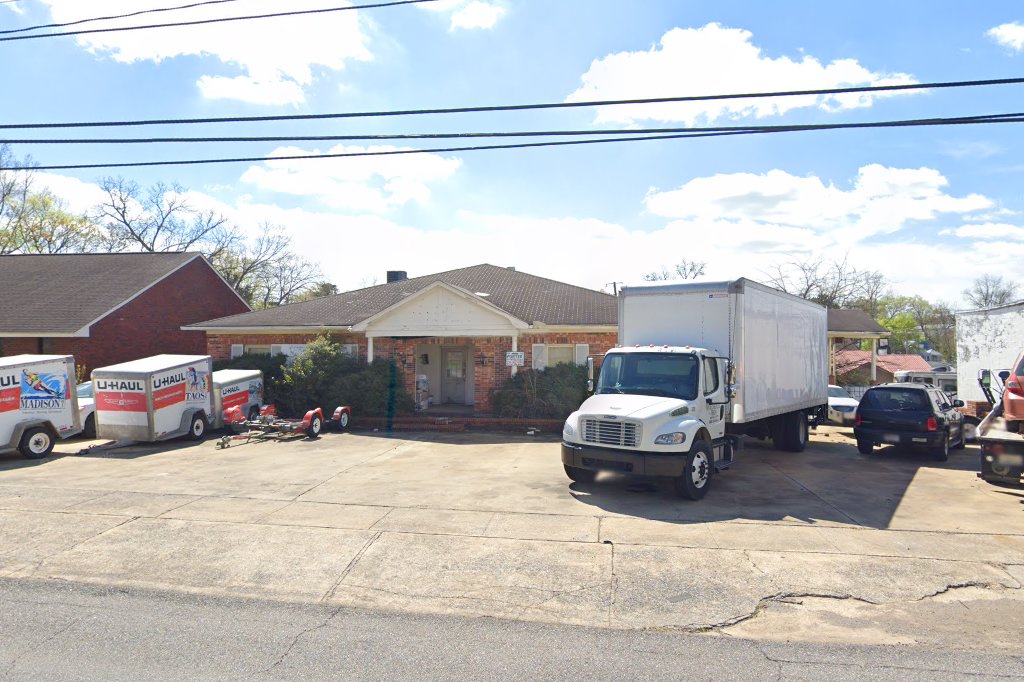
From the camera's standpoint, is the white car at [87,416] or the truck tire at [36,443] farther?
the white car at [87,416]

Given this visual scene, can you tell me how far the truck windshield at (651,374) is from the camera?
10070mm

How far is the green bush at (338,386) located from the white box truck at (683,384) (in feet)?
29.4

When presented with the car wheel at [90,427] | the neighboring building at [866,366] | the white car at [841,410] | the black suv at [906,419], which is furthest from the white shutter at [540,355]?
the neighboring building at [866,366]

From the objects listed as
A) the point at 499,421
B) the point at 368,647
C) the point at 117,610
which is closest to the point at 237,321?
the point at 499,421

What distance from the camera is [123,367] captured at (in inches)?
594

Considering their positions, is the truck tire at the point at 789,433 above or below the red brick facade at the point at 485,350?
below

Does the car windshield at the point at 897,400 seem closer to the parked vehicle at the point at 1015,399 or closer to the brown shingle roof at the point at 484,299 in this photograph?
the parked vehicle at the point at 1015,399

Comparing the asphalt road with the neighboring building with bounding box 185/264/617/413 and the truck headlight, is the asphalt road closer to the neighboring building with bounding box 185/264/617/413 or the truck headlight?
the truck headlight

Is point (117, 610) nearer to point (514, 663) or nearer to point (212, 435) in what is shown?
point (514, 663)

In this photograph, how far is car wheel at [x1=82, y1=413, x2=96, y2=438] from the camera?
53.2ft

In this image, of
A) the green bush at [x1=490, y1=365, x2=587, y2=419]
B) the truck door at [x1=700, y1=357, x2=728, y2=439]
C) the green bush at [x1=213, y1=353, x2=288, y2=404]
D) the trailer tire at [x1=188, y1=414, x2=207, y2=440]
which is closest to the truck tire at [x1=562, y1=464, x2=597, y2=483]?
the truck door at [x1=700, y1=357, x2=728, y2=439]

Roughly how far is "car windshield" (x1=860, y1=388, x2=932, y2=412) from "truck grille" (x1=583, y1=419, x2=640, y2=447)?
7790 mm

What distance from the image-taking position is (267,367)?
19.8 metres

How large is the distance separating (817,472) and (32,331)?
24568 mm
